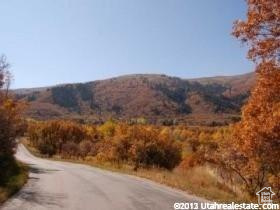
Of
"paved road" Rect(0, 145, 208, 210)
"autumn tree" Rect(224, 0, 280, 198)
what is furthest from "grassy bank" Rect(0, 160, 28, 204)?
"autumn tree" Rect(224, 0, 280, 198)

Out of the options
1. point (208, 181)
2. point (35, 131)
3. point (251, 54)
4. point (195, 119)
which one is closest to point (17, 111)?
point (208, 181)

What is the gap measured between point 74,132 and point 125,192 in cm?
6793

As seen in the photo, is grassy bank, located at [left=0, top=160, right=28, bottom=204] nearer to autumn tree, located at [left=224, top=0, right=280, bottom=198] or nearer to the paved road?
the paved road

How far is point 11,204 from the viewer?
1719 centimetres

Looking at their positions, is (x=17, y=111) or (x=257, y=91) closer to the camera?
(x=257, y=91)

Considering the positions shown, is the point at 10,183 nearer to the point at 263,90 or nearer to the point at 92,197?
the point at 92,197

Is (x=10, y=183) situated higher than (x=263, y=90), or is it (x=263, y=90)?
(x=263, y=90)

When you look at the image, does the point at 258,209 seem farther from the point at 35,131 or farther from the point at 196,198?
the point at 35,131

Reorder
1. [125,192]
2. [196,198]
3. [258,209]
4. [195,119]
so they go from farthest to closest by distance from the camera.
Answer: [195,119], [125,192], [196,198], [258,209]

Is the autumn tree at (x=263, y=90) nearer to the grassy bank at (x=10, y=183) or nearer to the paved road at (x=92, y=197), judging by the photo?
the paved road at (x=92, y=197)

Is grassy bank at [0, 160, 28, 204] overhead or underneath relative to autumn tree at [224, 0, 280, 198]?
underneath

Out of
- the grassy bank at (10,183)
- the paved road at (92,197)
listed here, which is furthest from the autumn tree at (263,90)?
the grassy bank at (10,183)

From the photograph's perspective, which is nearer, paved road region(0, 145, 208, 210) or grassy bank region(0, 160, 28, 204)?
paved road region(0, 145, 208, 210)

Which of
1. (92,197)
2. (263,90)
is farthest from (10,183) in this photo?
(263,90)
